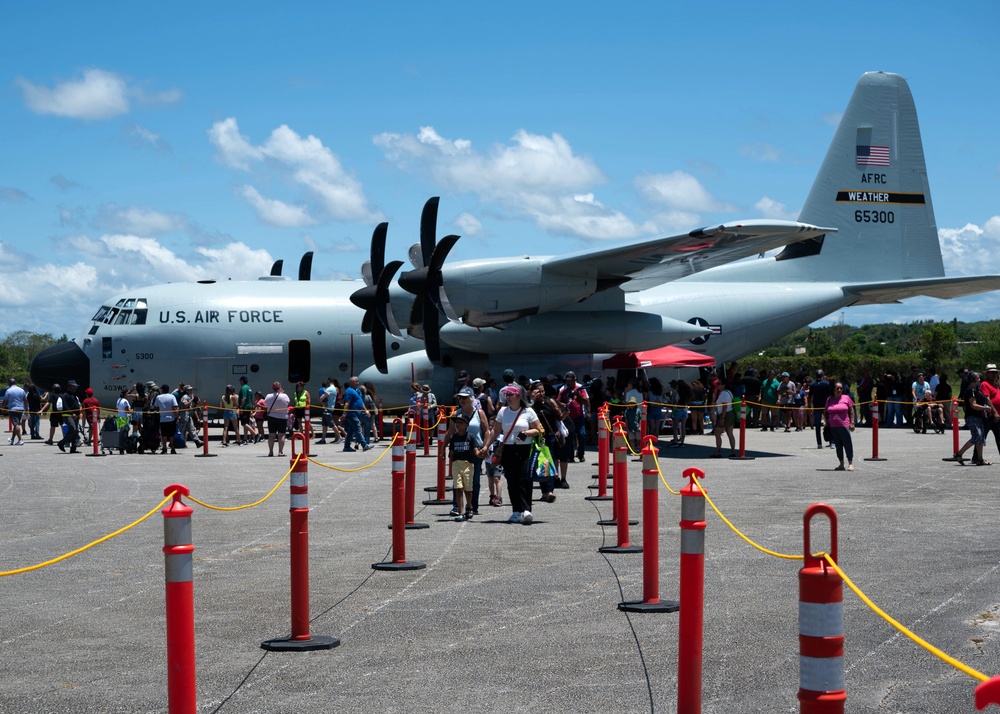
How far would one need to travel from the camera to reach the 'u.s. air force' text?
25.1 meters

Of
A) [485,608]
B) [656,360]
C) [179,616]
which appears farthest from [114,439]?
[179,616]

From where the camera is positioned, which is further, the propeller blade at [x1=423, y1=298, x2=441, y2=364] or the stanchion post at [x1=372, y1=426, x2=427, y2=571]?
the propeller blade at [x1=423, y1=298, x2=441, y2=364]

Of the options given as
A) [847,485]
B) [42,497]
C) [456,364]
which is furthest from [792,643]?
[456,364]

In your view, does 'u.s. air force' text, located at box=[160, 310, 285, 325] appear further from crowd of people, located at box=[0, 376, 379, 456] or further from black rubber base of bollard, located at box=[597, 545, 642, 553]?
black rubber base of bollard, located at box=[597, 545, 642, 553]

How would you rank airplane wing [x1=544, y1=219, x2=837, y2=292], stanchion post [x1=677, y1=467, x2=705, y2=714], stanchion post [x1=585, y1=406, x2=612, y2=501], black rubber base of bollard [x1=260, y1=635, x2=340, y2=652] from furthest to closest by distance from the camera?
airplane wing [x1=544, y1=219, x2=837, y2=292], stanchion post [x1=585, y1=406, x2=612, y2=501], black rubber base of bollard [x1=260, y1=635, x2=340, y2=652], stanchion post [x1=677, y1=467, x2=705, y2=714]

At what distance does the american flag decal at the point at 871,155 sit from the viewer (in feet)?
93.6

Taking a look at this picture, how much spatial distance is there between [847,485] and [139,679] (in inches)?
452

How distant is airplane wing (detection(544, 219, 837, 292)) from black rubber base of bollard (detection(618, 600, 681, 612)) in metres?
12.6

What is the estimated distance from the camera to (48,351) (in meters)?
25.7

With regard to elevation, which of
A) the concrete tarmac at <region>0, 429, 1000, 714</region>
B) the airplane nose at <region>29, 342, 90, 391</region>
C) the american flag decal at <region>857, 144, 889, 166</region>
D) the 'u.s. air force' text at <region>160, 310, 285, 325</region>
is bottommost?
the concrete tarmac at <region>0, 429, 1000, 714</region>

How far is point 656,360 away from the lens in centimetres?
2514

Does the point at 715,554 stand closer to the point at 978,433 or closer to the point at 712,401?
the point at 978,433

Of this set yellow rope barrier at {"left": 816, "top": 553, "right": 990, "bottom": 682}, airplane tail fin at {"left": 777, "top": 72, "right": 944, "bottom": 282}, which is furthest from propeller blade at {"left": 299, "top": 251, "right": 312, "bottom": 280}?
yellow rope barrier at {"left": 816, "top": 553, "right": 990, "bottom": 682}

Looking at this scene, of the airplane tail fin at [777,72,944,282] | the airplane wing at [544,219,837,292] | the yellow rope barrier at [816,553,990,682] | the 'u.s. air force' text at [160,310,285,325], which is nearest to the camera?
the yellow rope barrier at [816,553,990,682]
